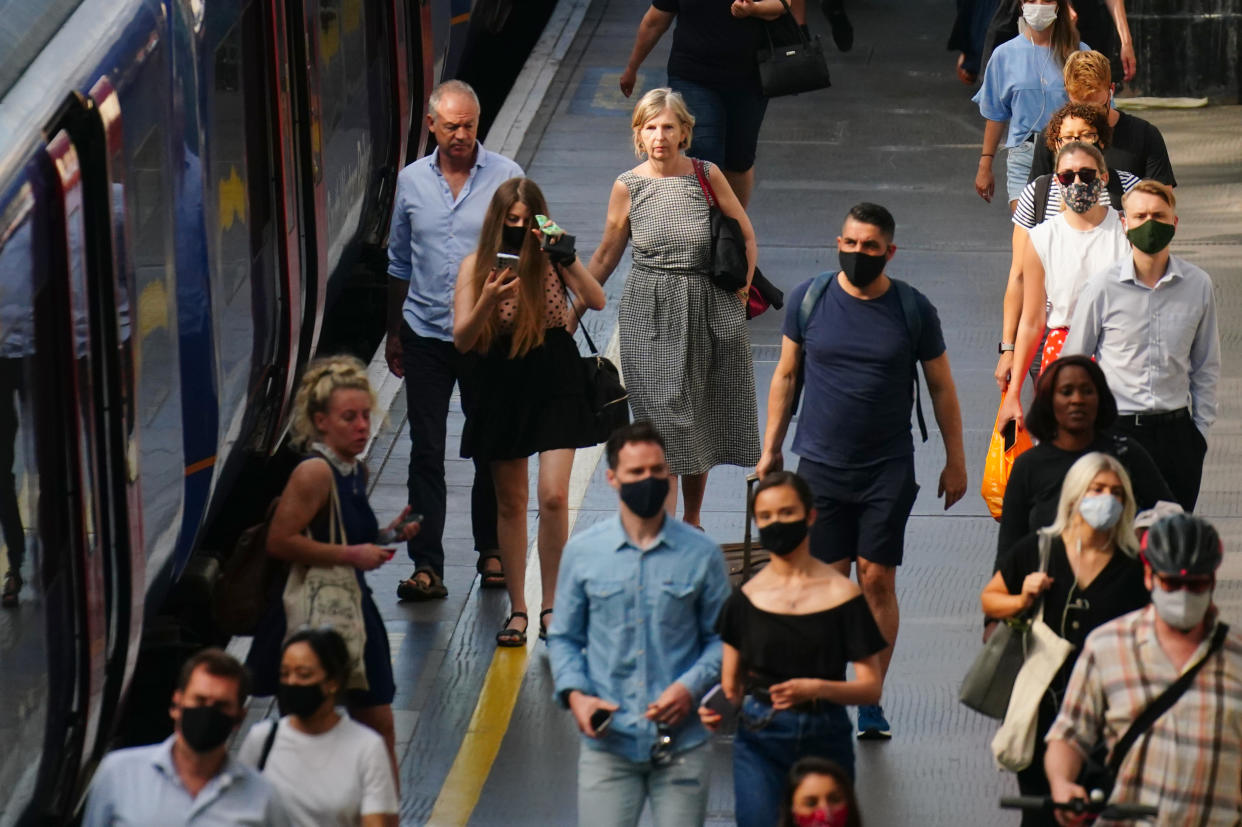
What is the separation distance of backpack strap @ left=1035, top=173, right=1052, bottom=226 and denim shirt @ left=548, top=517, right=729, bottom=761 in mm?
3330

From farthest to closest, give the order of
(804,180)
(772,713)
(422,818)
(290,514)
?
Answer: (804,180) → (422,818) → (290,514) → (772,713)

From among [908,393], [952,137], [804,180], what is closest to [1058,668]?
[908,393]

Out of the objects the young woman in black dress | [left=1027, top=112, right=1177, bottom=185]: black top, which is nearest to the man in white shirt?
[left=1027, top=112, right=1177, bottom=185]: black top

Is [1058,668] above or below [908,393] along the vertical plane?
below

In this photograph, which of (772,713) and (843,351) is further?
(843,351)

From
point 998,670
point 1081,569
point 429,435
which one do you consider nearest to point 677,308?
point 429,435

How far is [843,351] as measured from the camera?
7859mm

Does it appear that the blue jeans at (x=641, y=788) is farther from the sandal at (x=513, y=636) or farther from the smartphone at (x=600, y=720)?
the sandal at (x=513, y=636)

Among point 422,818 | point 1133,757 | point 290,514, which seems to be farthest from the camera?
point 422,818

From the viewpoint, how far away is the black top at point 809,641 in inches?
246

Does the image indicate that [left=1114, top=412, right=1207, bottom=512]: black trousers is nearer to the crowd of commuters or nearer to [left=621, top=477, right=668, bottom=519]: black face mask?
the crowd of commuters

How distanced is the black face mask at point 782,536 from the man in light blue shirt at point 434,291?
10.2 ft

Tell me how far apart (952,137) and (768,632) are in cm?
1053

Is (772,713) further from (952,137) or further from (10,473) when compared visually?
(952,137)
